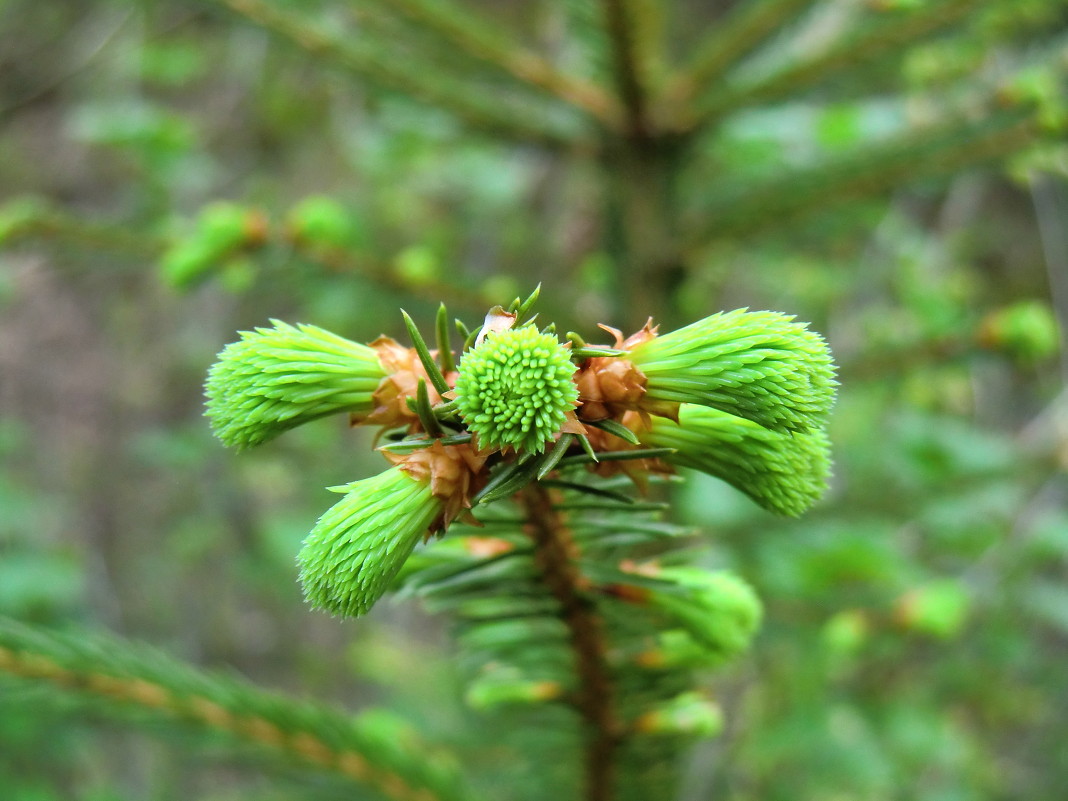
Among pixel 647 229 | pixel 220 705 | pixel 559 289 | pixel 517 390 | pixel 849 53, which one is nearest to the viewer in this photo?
pixel 517 390

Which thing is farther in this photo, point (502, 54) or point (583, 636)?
point (502, 54)

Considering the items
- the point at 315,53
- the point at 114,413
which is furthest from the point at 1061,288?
the point at 114,413

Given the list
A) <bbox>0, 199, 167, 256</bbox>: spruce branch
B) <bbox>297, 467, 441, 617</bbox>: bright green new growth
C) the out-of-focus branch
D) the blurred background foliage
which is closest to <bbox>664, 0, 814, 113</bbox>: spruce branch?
the blurred background foliage

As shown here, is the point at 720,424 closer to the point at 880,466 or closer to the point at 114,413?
the point at 880,466

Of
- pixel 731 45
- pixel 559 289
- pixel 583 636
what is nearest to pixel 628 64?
pixel 731 45

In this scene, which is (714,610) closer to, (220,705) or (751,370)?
(751,370)

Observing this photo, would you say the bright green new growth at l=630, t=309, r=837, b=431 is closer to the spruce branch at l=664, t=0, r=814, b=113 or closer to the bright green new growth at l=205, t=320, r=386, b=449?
the bright green new growth at l=205, t=320, r=386, b=449
